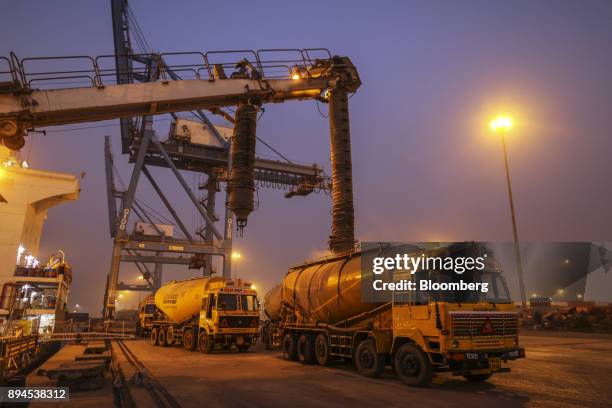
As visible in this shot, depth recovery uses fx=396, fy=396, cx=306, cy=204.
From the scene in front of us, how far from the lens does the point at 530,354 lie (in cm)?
1586

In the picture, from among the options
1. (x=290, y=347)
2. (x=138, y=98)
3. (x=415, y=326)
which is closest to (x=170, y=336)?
(x=290, y=347)

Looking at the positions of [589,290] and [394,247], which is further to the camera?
[589,290]

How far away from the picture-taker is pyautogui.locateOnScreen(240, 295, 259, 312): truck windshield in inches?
744

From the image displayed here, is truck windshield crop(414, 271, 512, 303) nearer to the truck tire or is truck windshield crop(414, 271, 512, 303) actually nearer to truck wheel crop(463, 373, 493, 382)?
truck wheel crop(463, 373, 493, 382)

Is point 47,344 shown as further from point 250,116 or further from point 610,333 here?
point 610,333

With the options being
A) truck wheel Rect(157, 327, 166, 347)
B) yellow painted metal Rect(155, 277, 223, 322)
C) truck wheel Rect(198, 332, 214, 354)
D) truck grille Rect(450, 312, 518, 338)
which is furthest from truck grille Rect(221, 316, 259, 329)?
truck grille Rect(450, 312, 518, 338)

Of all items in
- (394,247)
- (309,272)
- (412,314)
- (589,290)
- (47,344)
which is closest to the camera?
(412,314)

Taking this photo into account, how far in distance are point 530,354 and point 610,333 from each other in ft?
51.3

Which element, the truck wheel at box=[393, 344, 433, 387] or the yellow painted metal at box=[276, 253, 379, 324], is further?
the yellow painted metal at box=[276, 253, 379, 324]

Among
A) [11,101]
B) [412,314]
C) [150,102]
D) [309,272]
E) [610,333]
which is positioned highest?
[150,102]

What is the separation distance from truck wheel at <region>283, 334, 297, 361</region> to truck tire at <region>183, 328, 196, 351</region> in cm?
602

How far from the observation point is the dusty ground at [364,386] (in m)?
8.11

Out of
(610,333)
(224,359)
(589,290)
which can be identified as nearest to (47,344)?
(224,359)

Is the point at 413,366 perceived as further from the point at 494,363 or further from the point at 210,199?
the point at 210,199
